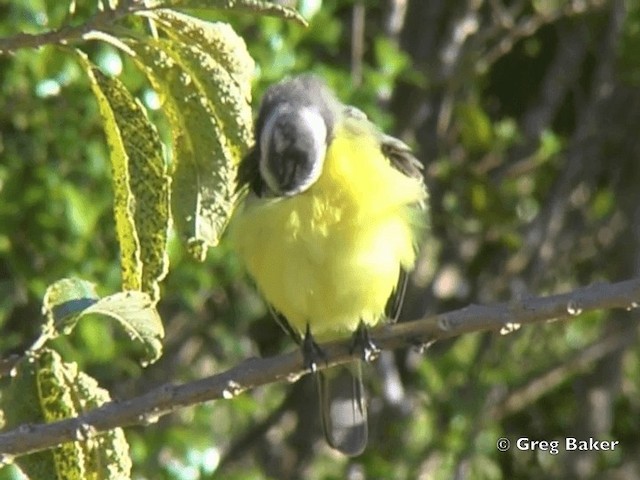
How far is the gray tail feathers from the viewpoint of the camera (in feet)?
11.5

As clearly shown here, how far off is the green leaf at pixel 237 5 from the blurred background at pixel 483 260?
2396 millimetres

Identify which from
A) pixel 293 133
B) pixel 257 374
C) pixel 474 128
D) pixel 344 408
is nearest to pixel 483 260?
pixel 474 128

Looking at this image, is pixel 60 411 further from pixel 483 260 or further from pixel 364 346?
pixel 483 260

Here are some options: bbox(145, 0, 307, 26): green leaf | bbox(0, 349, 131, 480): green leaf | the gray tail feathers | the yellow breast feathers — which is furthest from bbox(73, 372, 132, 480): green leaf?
the gray tail feathers

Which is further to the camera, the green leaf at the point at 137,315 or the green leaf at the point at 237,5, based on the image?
the green leaf at the point at 137,315

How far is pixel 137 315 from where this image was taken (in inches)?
55.1

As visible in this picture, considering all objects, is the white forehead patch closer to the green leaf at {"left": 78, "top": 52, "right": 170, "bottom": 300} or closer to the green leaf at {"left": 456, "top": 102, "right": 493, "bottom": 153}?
the green leaf at {"left": 78, "top": 52, "right": 170, "bottom": 300}

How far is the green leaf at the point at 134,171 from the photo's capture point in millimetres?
1371

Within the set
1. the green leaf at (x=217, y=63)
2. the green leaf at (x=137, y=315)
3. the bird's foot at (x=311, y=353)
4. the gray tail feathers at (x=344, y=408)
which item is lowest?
→ the gray tail feathers at (x=344, y=408)

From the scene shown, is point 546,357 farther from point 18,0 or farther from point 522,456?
point 18,0

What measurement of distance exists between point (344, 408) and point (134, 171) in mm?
2289

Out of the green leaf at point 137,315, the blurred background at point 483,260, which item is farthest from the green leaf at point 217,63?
the blurred background at point 483,260

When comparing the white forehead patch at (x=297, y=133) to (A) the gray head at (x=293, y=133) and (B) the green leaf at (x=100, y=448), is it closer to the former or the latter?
(A) the gray head at (x=293, y=133)

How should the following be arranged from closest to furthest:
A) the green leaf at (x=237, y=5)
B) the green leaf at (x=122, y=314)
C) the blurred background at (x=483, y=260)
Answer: the green leaf at (x=237, y=5) < the green leaf at (x=122, y=314) < the blurred background at (x=483, y=260)
